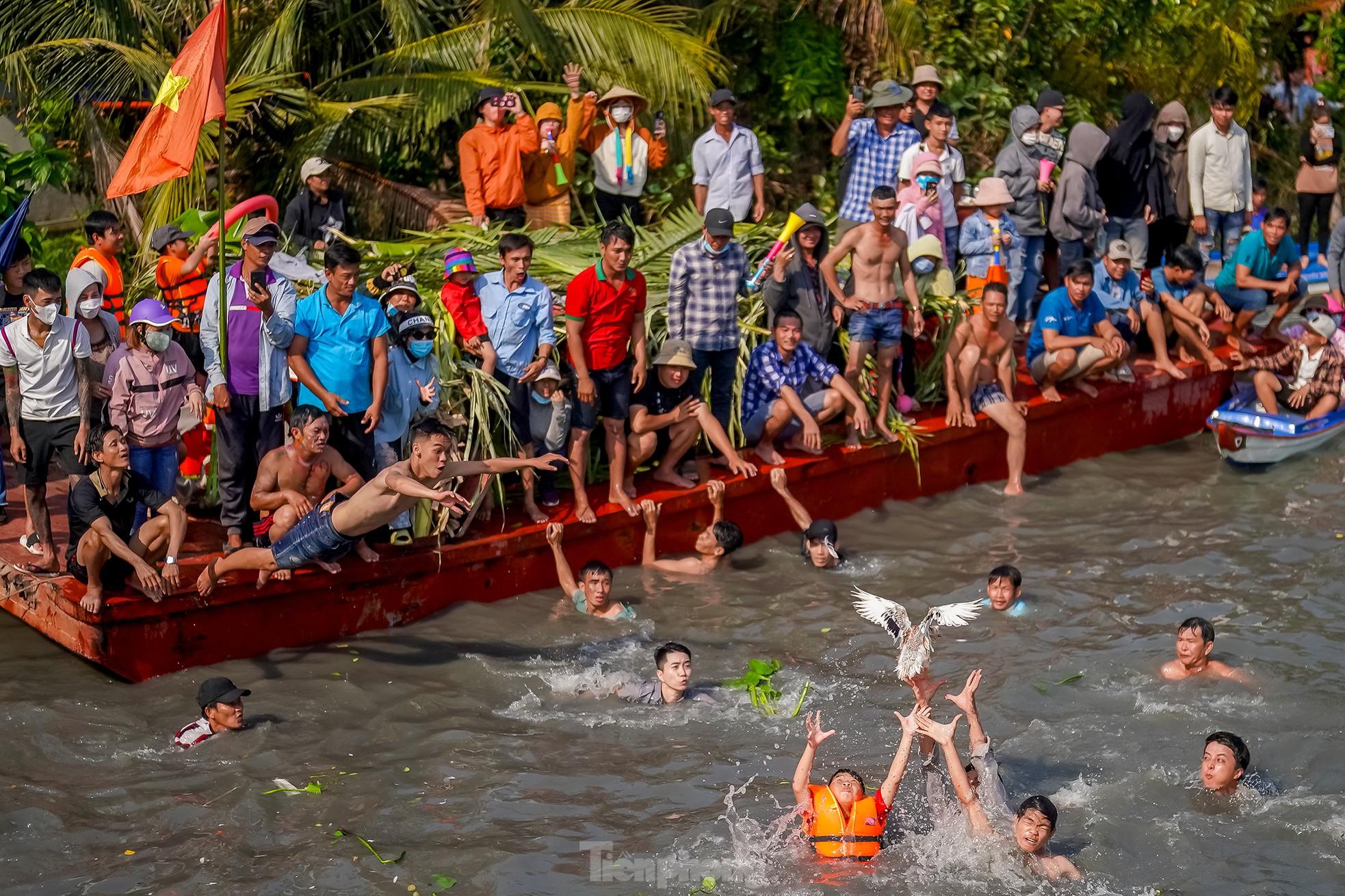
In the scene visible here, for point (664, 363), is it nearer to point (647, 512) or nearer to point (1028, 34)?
point (647, 512)

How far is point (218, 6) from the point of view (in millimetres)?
9180

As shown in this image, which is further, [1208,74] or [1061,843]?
[1208,74]

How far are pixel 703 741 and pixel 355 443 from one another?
2911 mm

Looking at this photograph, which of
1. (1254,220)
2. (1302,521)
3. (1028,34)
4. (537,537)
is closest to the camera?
(537,537)

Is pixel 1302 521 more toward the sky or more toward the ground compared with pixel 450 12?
more toward the ground

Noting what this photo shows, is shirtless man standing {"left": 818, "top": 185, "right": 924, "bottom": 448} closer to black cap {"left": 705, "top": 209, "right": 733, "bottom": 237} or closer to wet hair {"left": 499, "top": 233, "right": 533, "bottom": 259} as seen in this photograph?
black cap {"left": 705, "top": 209, "right": 733, "bottom": 237}

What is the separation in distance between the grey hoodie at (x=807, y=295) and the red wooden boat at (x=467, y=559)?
0.94 m

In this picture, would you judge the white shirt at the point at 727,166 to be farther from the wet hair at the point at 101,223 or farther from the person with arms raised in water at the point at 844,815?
the person with arms raised in water at the point at 844,815

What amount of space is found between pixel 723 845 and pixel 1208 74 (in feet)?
47.4

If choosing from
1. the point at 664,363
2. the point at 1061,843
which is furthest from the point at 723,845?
the point at 664,363

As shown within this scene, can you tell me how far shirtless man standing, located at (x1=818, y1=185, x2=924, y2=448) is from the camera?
455 inches

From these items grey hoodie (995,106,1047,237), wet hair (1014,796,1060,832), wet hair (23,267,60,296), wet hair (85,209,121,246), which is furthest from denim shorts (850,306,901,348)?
wet hair (23,267,60,296)

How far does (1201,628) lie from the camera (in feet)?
30.2

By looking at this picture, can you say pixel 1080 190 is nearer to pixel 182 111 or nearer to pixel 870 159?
pixel 870 159
